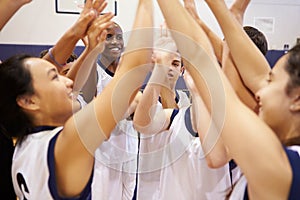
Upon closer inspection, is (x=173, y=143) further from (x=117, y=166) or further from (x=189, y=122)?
(x=117, y=166)

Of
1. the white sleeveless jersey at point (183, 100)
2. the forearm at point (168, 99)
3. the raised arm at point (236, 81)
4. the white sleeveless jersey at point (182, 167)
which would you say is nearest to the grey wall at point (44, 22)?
the white sleeveless jersey at point (183, 100)

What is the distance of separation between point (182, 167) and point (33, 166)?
0.54 metres

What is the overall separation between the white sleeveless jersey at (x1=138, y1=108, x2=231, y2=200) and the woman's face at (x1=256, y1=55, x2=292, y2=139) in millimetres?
423

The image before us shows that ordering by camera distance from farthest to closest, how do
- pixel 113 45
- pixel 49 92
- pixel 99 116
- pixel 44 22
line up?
pixel 44 22, pixel 113 45, pixel 49 92, pixel 99 116

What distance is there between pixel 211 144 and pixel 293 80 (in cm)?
33

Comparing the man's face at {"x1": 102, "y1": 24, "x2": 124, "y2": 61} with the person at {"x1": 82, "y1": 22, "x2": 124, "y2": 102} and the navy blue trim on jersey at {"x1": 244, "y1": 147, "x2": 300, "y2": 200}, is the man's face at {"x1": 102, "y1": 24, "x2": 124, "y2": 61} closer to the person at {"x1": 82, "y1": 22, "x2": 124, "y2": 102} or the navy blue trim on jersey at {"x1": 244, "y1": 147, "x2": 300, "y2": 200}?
the person at {"x1": 82, "y1": 22, "x2": 124, "y2": 102}

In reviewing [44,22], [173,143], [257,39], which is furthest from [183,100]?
[44,22]

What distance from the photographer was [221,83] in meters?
0.70

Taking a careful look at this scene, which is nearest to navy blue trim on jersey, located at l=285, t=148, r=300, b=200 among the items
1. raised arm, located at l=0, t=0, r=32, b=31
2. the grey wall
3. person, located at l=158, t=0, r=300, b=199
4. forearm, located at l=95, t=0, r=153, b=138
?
person, located at l=158, t=0, r=300, b=199

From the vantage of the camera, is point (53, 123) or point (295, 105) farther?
point (53, 123)

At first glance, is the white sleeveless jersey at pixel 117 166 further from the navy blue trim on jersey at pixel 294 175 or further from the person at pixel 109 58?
the navy blue trim on jersey at pixel 294 175

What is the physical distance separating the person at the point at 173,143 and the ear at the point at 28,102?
0.38m

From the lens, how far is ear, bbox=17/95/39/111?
2.86ft

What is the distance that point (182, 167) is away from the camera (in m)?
1.18
